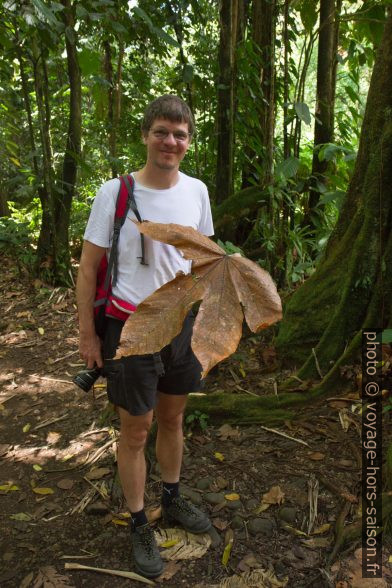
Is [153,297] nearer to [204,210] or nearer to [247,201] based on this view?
[204,210]

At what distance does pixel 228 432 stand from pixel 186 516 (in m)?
0.69

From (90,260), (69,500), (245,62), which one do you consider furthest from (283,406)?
(245,62)

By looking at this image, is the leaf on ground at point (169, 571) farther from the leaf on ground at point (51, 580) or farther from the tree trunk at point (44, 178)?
the tree trunk at point (44, 178)

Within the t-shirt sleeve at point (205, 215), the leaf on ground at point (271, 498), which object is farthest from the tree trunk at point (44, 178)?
the leaf on ground at point (271, 498)

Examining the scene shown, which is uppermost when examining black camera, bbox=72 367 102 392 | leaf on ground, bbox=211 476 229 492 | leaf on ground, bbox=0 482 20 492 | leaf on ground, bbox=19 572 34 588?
black camera, bbox=72 367 102 392

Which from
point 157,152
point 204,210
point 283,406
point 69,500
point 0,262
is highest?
point 157,152

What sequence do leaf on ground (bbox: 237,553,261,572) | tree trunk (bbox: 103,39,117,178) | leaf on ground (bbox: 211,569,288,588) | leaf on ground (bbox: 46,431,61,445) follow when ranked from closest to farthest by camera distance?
leaf on ground (bbox: 211,569,288,588), leaf on ground (bbox: 237,553,261,572), leaf on ground (bbox: 46,431,61,445), tree trunk (bbox: 103,39,117,178)

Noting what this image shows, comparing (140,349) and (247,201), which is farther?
(247,201)

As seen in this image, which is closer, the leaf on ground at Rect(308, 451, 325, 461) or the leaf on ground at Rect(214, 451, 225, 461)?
the leaf on ground at Rect(308, 451, 325, 461)

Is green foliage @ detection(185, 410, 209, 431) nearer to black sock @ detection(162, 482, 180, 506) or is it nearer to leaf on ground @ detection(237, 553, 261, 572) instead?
black sock @ detection(162, 482, 180, 506)

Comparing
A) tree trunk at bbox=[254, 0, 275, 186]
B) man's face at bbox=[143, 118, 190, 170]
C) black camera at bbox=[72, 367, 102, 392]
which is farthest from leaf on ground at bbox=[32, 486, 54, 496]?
tree trunk at bbox=[254, 0, 275, 186]

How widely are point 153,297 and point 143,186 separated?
2.94 ft

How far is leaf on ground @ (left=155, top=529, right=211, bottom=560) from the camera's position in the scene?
7.41ft

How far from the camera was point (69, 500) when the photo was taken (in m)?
2.67
